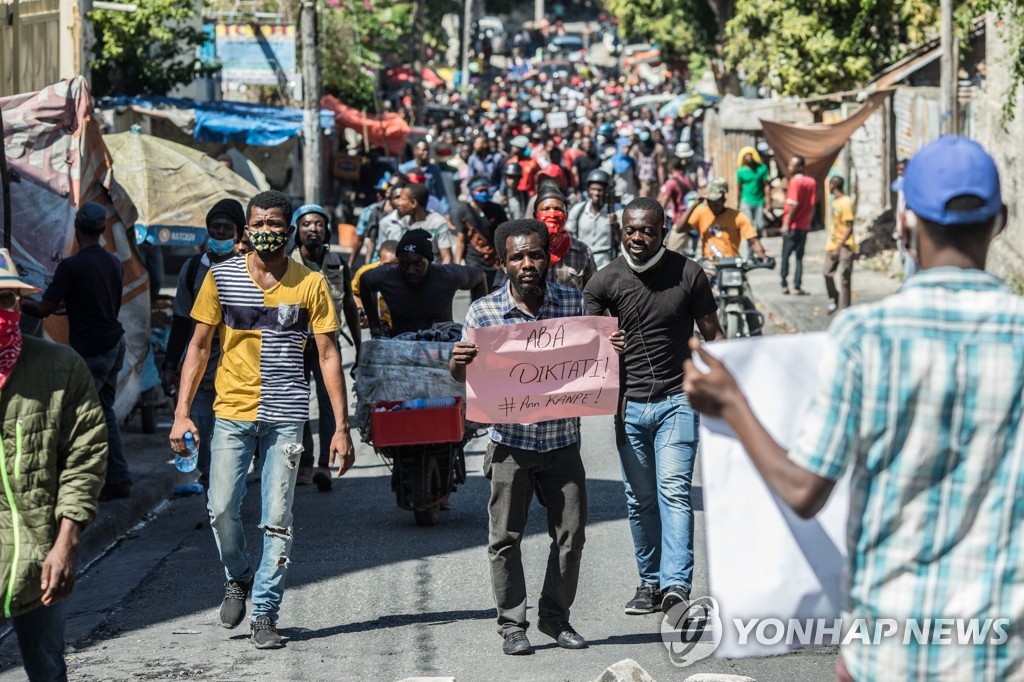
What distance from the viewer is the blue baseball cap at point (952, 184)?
3184 millimetres

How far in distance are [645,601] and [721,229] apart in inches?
313

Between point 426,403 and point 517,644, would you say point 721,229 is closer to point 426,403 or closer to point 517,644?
point 426,403

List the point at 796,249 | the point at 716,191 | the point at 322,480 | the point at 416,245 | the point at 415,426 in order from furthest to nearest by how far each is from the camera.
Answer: the point at 796,249 → the point at 716,191 → the point at 322,480 → the point at 416,245 → the point at 415,426

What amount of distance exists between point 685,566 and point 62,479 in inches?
124

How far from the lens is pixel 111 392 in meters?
10.1

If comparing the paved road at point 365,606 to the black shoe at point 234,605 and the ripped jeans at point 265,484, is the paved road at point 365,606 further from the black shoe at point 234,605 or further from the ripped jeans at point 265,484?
the ripped jeans at point 265,484

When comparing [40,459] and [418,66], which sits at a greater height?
[418,66]

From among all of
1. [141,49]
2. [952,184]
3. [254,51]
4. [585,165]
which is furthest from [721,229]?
[585,165]

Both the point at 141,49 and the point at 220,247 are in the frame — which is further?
the point at 141,49

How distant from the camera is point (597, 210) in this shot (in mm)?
14922

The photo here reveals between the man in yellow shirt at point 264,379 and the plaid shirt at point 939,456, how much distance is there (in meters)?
3.79

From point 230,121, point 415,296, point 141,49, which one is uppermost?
point 141,49

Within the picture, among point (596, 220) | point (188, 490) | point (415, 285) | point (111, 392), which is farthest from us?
point (596, 220)

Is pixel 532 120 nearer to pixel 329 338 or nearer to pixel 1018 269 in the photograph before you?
pixel 1018 269
